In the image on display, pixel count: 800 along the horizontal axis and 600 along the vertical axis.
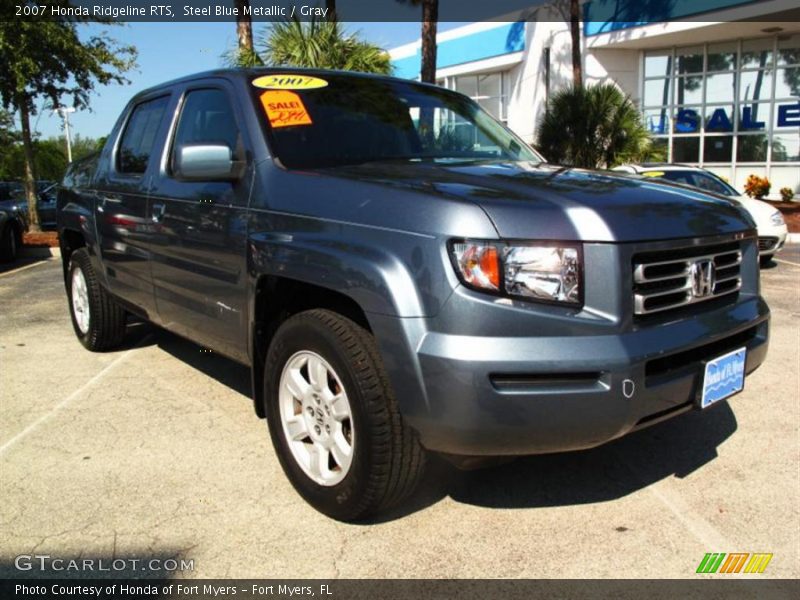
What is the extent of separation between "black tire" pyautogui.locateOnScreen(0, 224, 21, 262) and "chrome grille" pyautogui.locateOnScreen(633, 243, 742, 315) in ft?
36.2

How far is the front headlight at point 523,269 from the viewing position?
7.90 ft

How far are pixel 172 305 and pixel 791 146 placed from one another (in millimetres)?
21443

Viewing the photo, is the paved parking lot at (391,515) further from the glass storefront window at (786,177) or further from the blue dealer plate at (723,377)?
the glass storefront window at (786,177)

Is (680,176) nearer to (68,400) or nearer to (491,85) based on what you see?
(68,400)

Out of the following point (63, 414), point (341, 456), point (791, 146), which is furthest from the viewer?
point (791, 146)

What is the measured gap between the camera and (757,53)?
20891mm

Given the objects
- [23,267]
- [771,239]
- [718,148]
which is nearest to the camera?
[771,239]

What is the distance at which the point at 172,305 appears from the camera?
4.01 m

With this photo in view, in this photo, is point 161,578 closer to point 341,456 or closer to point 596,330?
point 341,456

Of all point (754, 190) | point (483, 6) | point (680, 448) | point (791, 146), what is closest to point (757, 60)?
point (791, 146)

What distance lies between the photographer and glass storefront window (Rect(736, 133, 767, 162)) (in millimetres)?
21125

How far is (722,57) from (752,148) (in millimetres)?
2953

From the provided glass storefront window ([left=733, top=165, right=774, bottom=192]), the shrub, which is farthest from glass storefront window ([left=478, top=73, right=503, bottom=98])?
the shrub

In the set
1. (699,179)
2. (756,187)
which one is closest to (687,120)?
(756,187)
